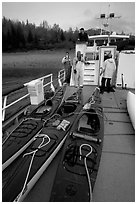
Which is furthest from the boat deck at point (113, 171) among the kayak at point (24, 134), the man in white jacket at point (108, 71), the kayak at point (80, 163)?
the man in white jacket at point (108, 71)

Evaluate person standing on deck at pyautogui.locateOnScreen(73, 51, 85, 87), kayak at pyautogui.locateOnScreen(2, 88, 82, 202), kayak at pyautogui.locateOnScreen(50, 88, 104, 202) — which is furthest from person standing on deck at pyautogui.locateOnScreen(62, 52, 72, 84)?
kayak at pyautogui.locateOnScreen(50, 88, 104, 202)

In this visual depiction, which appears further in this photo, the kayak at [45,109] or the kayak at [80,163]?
the kayak at [45,109]

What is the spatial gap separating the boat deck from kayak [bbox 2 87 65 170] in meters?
0.56

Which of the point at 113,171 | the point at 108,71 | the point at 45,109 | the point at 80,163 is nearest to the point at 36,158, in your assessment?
the point at 80,163

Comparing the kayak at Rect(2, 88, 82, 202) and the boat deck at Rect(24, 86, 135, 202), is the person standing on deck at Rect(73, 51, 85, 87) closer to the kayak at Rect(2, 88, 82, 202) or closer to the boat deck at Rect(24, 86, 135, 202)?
the boat deck at Rect(24, 86, 135, 202)

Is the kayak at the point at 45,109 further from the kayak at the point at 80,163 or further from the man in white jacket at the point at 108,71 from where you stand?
the man in white jacket at the point at 108,71

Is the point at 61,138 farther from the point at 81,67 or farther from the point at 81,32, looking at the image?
the point at 81,32

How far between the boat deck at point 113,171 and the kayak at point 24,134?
56 centimetres

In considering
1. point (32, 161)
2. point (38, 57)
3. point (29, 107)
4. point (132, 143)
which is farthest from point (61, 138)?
point (38, 57)

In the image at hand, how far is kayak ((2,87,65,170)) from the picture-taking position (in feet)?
7.67

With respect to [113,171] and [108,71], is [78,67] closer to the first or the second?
[108,71]

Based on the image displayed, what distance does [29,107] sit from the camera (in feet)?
13.4

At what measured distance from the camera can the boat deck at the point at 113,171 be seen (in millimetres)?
1972

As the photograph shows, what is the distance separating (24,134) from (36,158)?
70 centimetres
